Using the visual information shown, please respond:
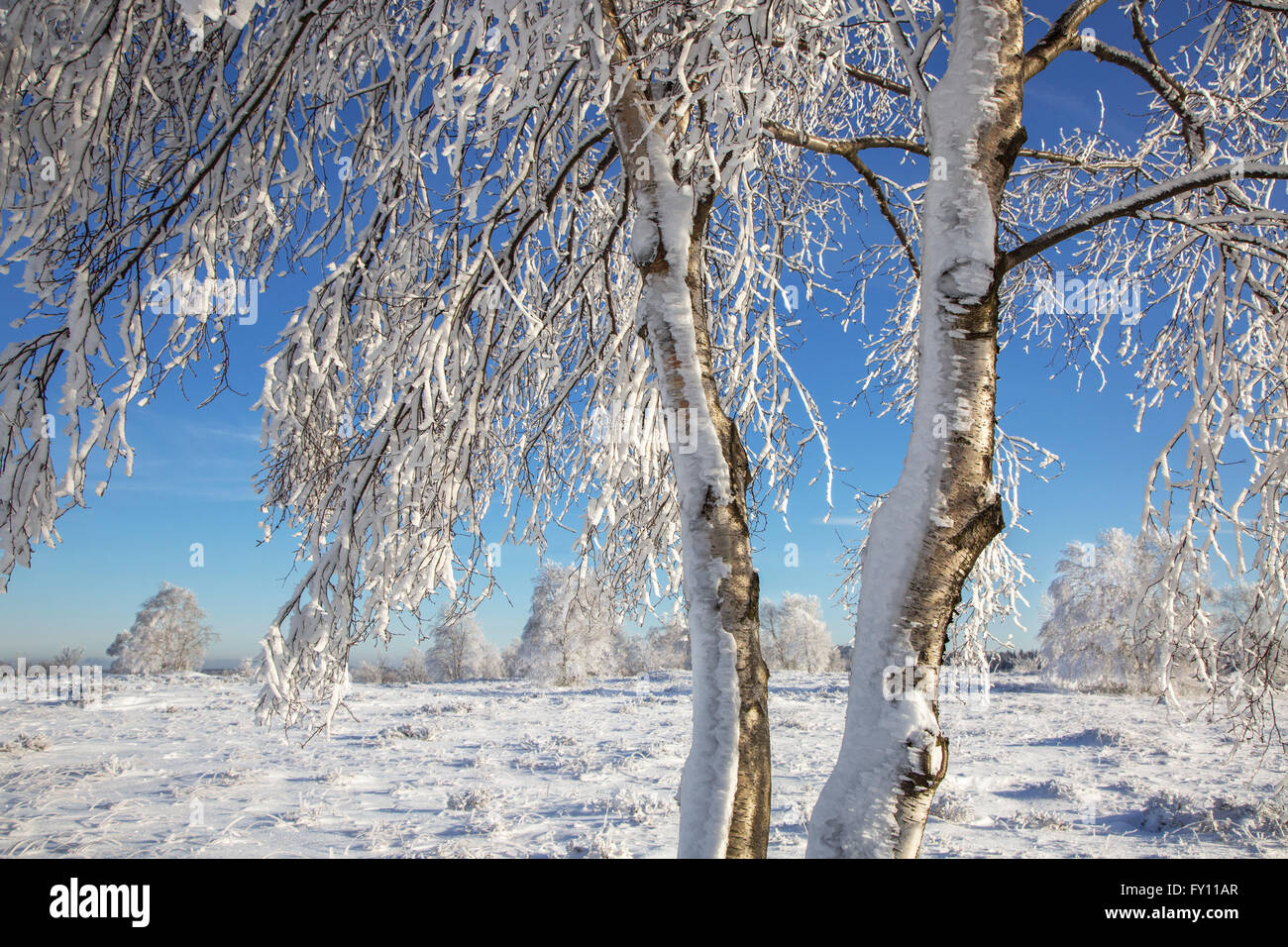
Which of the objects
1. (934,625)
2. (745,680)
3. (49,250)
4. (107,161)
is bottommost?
(745,680)

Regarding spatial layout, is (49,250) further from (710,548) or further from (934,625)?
(934,625)

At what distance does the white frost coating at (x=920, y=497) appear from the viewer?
2000 millimetres

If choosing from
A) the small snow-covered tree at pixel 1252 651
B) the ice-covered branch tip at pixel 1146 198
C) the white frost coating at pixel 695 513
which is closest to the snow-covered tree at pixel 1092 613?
the small snow-covered tree at pixel 1252 651

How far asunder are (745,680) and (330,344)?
2.44 m

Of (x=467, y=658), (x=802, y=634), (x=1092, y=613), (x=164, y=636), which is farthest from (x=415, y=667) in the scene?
(x=1092, y=613)

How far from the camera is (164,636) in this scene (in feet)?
93.5

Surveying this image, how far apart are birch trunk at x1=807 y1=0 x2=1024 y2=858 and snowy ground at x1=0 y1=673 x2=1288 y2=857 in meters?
3.90

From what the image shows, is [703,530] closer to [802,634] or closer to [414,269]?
[414,269]

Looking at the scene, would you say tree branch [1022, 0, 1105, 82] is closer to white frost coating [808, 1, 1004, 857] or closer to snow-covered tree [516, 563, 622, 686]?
white frost coating [808, 1, 1004, 857]

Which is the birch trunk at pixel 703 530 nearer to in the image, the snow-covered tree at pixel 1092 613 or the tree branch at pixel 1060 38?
the tree branch at pixel 1060 38

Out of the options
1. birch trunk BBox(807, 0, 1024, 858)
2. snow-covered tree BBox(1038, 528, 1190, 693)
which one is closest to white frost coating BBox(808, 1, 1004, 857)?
birch trunk BBox(807, 0, 1024, 858)

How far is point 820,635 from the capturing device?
44719 mm

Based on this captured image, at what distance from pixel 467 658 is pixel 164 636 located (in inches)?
672
